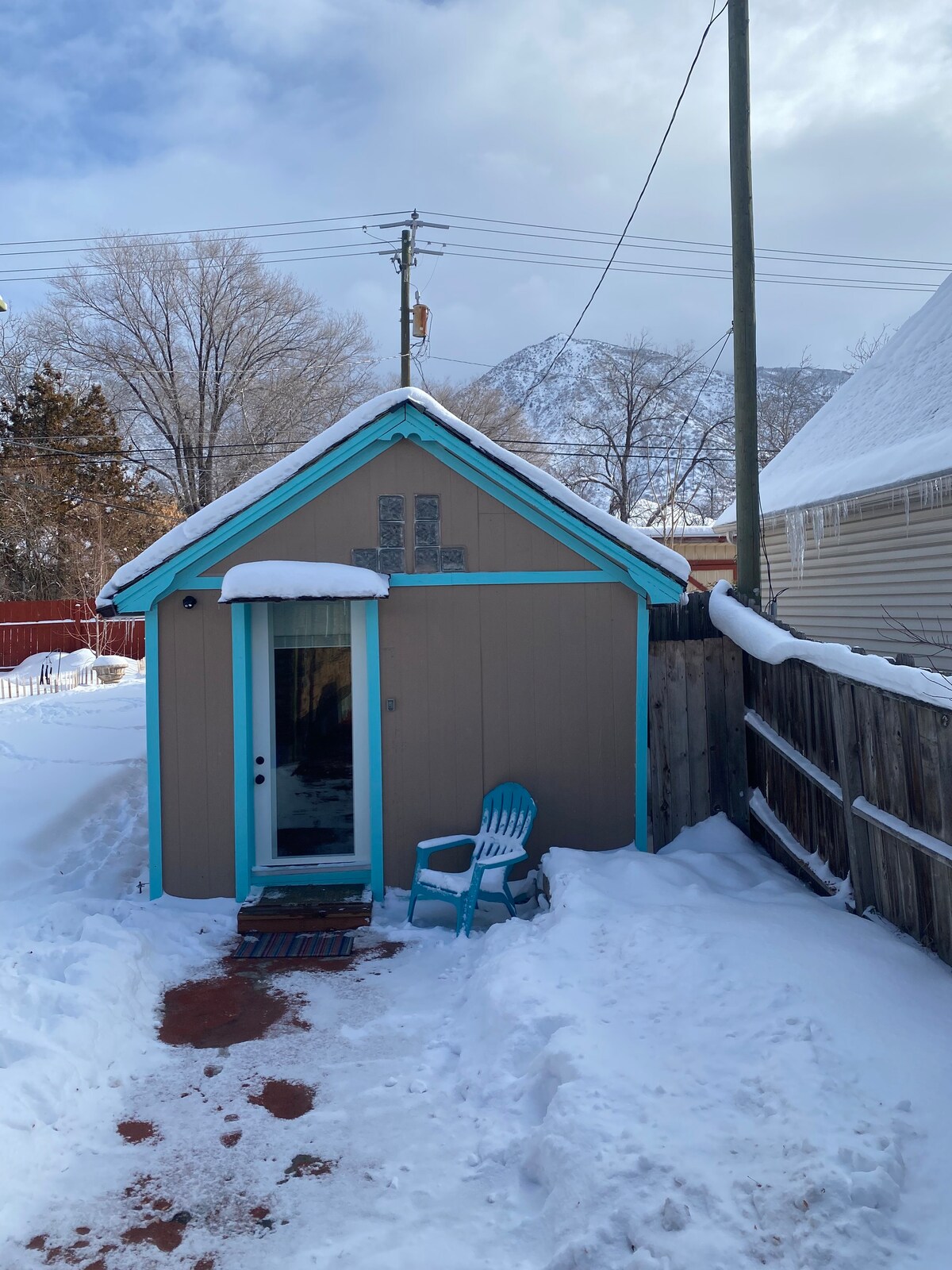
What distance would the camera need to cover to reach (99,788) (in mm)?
8695

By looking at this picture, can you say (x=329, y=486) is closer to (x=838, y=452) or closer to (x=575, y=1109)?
(x=575, y=1109)

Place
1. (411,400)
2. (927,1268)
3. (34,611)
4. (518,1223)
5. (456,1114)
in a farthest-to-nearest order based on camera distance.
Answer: (34,611) → (411,400) → (456,1114) → (518,1223) → (927,1268)

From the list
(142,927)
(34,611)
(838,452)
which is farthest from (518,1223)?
(34,611)

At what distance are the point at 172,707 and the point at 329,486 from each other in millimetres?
1858

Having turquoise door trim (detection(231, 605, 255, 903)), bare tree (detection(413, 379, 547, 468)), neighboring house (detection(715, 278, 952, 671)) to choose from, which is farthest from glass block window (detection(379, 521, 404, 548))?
bare tree (detection(413, 379, 547, 468))

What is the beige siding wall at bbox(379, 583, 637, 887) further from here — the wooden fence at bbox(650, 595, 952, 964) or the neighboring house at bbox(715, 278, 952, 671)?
the neighboring house at bbox(715, 278, 952, 671)

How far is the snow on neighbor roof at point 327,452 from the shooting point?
5625 mm

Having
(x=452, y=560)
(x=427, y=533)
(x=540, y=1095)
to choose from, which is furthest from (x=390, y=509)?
(x=540, y=1095)

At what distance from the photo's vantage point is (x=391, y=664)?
19.7ft

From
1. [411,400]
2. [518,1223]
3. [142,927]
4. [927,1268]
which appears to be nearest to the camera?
[927,1268]

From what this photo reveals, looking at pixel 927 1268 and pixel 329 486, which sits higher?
pixel 329 486

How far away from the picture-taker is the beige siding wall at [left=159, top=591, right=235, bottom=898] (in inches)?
231

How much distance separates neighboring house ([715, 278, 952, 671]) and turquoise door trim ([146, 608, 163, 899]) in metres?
5.15

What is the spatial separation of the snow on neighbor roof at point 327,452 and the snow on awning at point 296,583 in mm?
392
